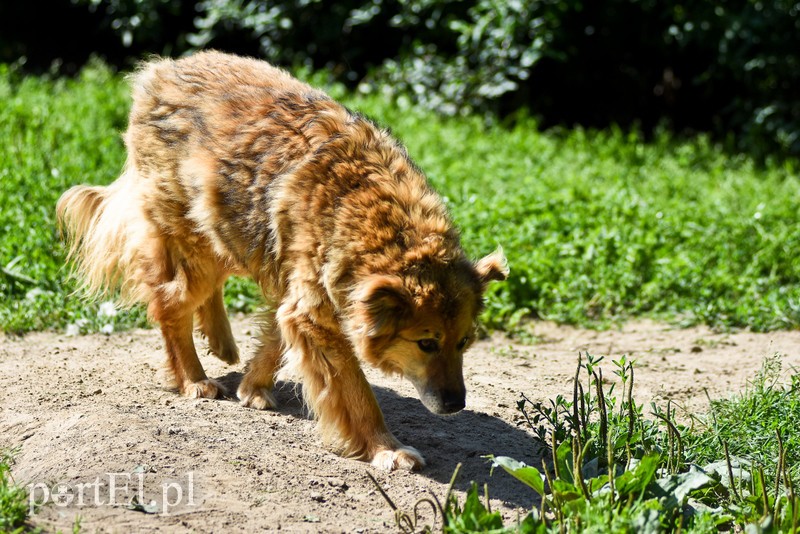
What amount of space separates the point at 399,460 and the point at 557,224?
3692 millimetres

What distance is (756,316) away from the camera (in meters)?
7.01

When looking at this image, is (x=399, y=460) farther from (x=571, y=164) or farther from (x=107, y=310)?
(x=571, y=164)

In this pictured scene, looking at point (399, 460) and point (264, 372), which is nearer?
point (399, 460)

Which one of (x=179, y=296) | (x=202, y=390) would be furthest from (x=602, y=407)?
(x=179, y=296)

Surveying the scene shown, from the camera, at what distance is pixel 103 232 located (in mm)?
6043

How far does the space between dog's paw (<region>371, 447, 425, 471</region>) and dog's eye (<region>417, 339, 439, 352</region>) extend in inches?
21.2

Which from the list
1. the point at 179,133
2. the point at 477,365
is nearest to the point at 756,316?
the point at 477,365

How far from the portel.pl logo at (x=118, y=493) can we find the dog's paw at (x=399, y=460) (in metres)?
0.97

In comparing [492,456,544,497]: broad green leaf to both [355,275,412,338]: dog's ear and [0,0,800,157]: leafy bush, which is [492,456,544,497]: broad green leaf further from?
[0,0,800,157]: leafy bush

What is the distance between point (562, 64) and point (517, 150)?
2.54m

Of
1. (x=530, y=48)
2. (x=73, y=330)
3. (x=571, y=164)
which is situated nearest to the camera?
(x=73, y=330)

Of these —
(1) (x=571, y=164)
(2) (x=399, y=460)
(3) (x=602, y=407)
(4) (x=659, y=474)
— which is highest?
(1) (x=571, y=164)

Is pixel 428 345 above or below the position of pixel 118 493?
above

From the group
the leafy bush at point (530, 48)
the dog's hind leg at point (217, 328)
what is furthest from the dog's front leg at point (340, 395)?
the leafy bush at point (530, 48)
